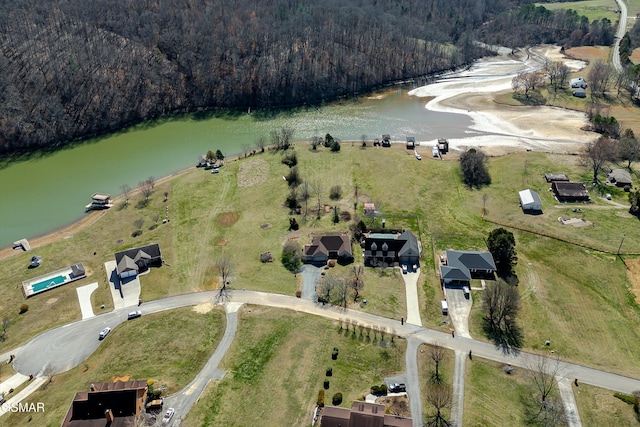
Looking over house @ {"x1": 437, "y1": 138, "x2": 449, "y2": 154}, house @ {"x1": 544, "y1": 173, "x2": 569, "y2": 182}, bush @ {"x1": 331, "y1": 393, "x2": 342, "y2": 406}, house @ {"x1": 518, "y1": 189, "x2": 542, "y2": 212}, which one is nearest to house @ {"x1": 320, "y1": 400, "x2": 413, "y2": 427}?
bush @ {"x1": 331, "y1": 393, "x2": 342, "y2": 406}

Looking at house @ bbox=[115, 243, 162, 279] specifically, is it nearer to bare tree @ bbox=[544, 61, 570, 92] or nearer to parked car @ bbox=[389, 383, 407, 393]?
parked car @ bbox=[389, 383, 407, 393]

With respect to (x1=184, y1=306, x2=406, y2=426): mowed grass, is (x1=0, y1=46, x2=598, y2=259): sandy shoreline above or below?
above

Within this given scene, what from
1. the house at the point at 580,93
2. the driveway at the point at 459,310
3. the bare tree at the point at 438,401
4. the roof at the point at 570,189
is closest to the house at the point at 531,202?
the roof at the point at 570,189

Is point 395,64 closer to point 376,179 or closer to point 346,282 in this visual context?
point 376,179

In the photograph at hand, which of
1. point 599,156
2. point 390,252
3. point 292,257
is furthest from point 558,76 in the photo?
point 292,257

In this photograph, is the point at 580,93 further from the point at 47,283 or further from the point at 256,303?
the point at 47,283

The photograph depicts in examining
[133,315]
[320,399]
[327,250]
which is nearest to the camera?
[320,399]

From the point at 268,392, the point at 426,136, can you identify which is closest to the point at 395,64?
the point at 426,136
